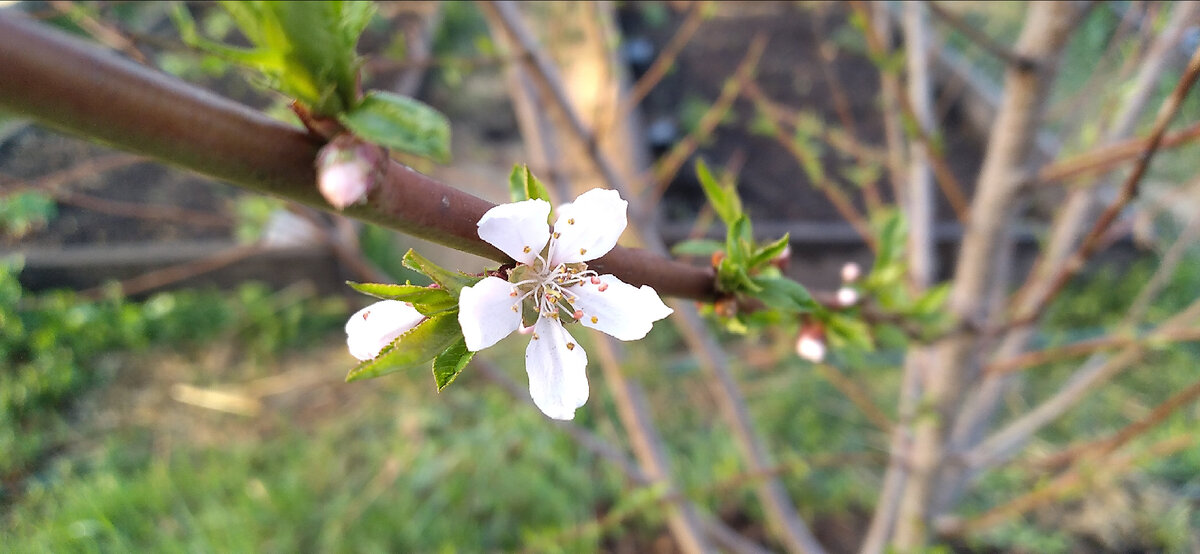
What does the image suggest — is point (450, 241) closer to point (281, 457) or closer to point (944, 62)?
point (281, 457)

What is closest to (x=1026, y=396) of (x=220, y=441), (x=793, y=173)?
(x=793, y=173)

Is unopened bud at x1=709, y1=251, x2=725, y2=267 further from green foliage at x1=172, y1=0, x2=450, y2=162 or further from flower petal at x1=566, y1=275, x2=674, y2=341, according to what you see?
green foliage at x1=172, y1=0, x2=450, y2=162

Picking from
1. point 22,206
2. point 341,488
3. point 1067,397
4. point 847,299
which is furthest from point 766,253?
point 341,488

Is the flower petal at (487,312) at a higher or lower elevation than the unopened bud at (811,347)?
lower

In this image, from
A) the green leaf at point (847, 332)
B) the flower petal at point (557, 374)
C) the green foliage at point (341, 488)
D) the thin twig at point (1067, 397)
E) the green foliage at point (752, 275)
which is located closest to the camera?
the flower petal at point (557, 374)

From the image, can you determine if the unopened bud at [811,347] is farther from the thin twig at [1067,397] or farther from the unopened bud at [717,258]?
the thin twig at [1067,397]

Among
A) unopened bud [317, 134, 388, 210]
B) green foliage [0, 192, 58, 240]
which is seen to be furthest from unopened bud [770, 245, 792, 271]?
green foliage [0, 192, 58, 240]

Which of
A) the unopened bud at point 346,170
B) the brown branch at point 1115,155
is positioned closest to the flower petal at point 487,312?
the unopened bud at point 346,170
